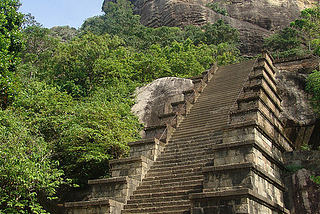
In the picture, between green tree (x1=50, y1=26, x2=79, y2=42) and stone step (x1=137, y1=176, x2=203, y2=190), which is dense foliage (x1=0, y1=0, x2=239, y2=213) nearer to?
stone step (x1=137, y1=176, x2=203, y2=190)

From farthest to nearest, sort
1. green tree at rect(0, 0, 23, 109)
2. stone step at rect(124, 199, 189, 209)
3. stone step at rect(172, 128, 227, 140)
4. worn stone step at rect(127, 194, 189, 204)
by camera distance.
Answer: stone step at rect(172, 128, 227, 140) → green tree at rect(0, 0, 23, 109) → worn stone step at rect(127, 194, 189, 204) → stone step at rect(124, 199, 189, 209)

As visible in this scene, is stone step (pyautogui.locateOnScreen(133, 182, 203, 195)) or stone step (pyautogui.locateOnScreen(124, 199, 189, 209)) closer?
stone step (pyautogui.locateOnScreen(124, 199, 189, 209))

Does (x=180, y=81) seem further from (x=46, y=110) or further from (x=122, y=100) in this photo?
(x=46, y=110)

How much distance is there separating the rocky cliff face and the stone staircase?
3686 cm

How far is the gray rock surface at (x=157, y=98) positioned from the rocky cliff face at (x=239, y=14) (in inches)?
1256

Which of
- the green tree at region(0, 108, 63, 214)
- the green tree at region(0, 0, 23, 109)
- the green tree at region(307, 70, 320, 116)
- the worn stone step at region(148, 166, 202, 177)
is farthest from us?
the green tree at region(307, 70, 320, 116)

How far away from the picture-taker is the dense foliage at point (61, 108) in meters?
10.0

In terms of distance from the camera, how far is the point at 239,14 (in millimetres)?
55594

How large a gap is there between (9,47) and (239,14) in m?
47.0

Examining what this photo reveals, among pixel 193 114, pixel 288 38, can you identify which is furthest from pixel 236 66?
pixel 288 38

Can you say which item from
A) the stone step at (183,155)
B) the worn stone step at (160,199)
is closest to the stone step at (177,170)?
the stone step at (183,155)

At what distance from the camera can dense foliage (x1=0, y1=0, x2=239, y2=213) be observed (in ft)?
32.8

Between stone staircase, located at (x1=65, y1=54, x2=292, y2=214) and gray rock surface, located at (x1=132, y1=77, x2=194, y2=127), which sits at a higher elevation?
gray rock surface, located at (x1=132, y1=77, x2=194, y2=127)

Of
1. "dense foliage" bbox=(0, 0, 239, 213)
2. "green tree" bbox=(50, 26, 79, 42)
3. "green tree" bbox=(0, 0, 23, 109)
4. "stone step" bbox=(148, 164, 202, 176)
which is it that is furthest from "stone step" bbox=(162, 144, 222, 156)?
"green tree" bbox=(50, 26, 79, 42)
